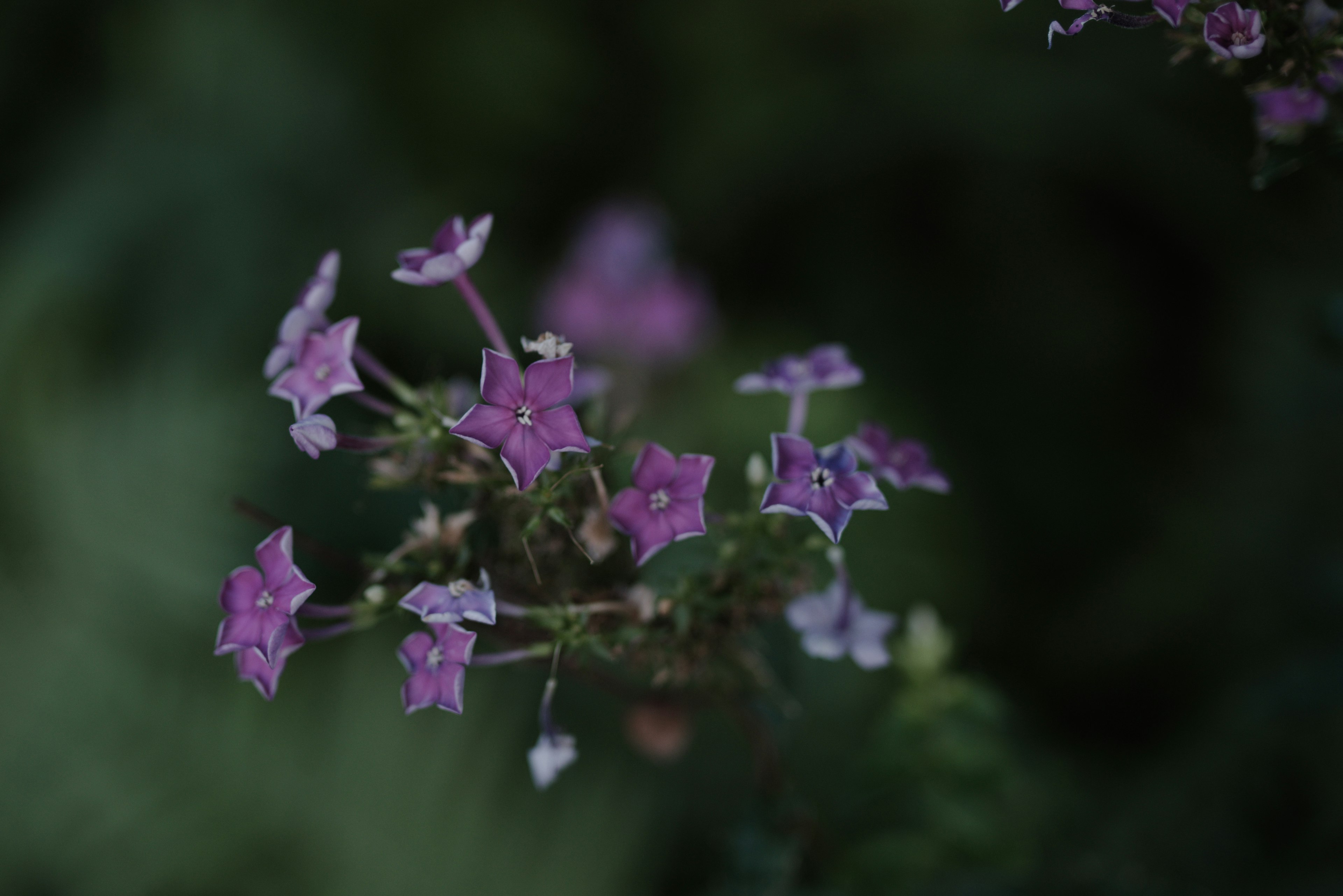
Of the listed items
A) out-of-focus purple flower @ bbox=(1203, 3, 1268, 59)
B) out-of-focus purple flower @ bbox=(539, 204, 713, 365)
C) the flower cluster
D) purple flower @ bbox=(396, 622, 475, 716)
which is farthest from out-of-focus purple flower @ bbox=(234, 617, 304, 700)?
out-of-focus purple flower @ bbox=(539, 204, 713, 365)

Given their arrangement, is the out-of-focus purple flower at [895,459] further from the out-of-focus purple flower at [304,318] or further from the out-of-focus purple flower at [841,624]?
the out-of-focus purple flower at [304,318]

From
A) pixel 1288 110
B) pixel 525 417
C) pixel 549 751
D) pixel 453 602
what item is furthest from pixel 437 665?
pixel 1288 110

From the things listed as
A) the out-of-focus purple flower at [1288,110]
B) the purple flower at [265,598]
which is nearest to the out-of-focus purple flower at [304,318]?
the purple flower at [265,598]

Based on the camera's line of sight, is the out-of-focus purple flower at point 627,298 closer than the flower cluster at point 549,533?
No

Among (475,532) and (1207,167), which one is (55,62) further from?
(1207,167)

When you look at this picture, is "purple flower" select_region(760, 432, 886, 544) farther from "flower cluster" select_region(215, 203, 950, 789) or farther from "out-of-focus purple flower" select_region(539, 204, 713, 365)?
"out-of-focus purple flower" select_region(539, 204, 713, 365)
